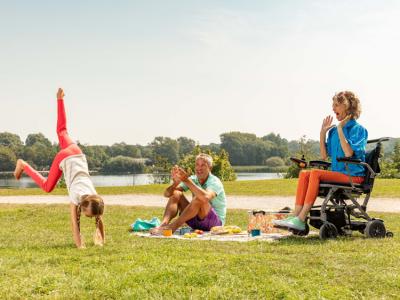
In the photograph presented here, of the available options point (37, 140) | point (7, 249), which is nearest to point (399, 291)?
point (7, 249)

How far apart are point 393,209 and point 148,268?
9.98 metres

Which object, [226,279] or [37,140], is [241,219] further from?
[37,140]

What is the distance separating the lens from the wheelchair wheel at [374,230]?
25.6 ft

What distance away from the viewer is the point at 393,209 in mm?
14031

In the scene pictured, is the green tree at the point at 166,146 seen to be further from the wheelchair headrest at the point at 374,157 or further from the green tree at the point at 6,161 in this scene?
the wheelchair headrest at the point at 374,157

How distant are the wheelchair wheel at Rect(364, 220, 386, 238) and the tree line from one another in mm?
44629

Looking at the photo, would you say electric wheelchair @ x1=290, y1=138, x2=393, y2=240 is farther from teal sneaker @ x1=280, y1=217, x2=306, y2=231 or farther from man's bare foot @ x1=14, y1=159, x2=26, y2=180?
man's bare foot @ x1=14, y1=159, x2=26, y2=180

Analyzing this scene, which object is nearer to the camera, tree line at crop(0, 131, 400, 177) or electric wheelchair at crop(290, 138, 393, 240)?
electric wheelchair at crop(290, 138, 393, 240)

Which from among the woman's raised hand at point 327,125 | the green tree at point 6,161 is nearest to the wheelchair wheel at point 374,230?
the woman's raised hand at point 327,125

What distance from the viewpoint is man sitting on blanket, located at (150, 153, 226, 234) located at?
831cm

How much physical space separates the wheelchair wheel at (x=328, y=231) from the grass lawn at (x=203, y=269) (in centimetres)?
16

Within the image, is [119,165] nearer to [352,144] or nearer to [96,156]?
[96,156]

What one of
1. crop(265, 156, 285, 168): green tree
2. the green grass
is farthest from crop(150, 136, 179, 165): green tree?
the green grass

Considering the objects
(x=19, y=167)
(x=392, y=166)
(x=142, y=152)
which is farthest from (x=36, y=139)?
(x=19, y=167)
